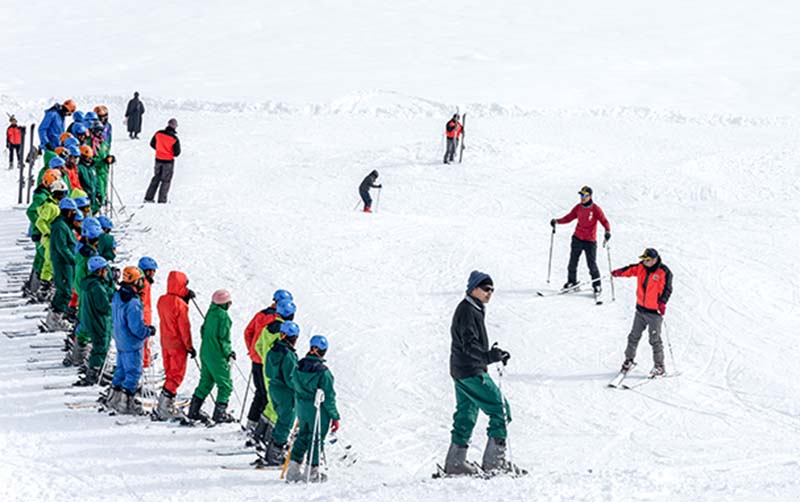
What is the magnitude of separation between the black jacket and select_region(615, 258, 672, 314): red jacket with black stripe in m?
4.26

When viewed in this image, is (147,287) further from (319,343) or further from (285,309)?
(319,343)

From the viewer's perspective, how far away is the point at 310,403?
902cm

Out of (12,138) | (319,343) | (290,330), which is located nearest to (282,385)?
(290,330)

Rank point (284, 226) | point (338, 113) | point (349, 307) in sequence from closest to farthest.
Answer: point (349, 307), point (284, 226), point (338, 113)

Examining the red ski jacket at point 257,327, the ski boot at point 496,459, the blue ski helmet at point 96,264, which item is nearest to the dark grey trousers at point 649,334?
the ski boot at point 496,459

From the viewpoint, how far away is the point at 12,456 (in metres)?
9.48

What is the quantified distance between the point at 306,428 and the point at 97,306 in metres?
3.29

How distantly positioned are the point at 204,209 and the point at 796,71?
33.1 meters

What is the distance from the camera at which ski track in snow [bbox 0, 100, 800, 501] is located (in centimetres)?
940

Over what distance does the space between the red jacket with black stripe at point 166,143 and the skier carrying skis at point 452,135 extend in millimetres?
8925

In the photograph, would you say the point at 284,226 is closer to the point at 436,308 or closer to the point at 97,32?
the point at 436,308

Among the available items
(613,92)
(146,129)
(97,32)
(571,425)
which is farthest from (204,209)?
(97,32)

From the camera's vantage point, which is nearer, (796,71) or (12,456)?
(12,456)

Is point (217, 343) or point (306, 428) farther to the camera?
point (217, 343)
